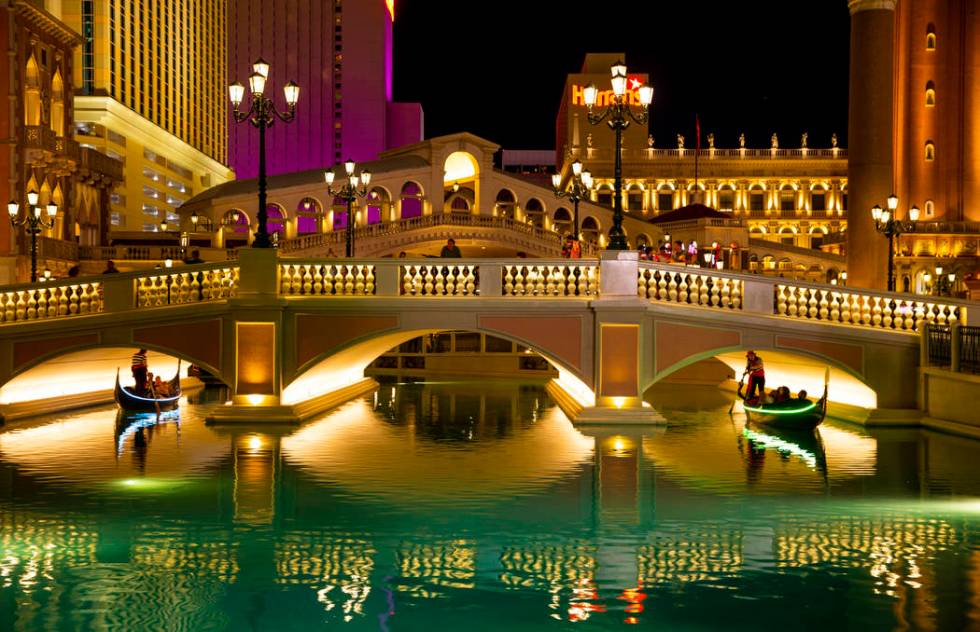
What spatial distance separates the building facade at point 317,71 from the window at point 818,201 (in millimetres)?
61889

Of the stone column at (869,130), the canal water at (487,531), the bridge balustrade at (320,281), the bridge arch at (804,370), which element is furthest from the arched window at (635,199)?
the canal water at (487,531)

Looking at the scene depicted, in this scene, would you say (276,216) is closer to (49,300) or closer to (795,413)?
(49,300)

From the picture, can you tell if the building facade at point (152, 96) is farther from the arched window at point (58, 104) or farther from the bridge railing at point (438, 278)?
the bridge railing at point (438, 278)

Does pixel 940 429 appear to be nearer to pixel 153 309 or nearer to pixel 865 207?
pixel 865 207

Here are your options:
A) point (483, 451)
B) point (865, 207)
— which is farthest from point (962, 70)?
point (483, 451)

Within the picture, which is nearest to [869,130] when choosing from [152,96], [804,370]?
[804,370]

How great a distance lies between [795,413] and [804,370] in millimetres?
3920

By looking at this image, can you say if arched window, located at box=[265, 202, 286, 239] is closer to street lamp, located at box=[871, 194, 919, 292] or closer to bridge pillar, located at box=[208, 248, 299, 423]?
street lamp, located at box=[871, 194, 919, 292]

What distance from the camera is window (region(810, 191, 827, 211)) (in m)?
98.6

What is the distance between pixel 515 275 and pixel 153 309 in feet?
24.1

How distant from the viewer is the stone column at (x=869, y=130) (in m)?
31.2

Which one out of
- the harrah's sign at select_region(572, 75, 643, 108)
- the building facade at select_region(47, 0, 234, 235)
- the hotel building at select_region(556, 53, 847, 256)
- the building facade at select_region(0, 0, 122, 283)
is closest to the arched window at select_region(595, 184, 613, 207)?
the hotel building at select_region(556, 53, 847, 256)

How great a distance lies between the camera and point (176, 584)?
10047 mm

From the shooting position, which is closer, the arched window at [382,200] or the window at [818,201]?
the arched window at [382,200]
